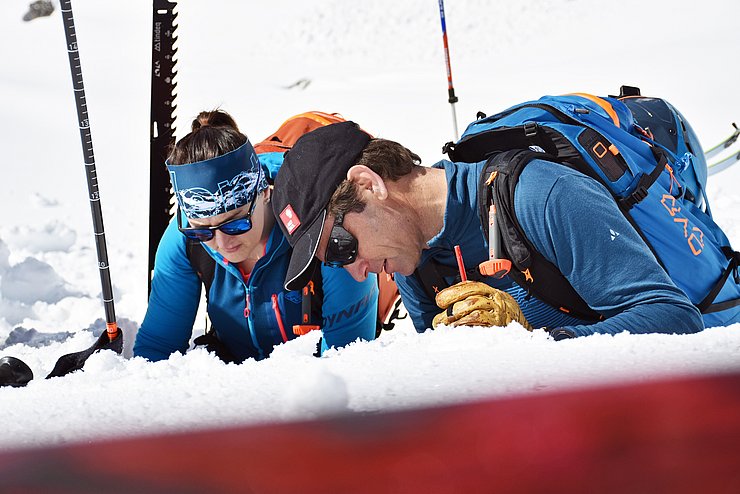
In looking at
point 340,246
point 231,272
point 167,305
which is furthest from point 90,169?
point 340,246

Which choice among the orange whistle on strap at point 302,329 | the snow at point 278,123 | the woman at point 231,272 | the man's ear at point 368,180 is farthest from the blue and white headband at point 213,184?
the man's ear at point 368,180

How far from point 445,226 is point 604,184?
37 centimetres

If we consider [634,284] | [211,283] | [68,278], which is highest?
[634,284]

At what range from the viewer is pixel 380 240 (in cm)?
195

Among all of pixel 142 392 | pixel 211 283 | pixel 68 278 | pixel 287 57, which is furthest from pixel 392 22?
pixel 142 392

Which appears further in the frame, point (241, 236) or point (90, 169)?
point (90, 169)

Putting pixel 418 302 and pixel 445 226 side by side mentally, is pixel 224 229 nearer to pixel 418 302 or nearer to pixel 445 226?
pixel 418 302

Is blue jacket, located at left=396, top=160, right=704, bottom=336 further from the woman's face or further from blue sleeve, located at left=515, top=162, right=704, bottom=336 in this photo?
the woman's face

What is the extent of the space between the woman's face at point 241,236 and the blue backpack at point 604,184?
0.89 meters

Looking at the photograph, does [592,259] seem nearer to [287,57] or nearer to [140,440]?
[140,440]

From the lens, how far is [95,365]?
1.61 metres

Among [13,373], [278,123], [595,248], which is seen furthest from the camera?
[278,123]

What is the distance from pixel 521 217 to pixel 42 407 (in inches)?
42.6

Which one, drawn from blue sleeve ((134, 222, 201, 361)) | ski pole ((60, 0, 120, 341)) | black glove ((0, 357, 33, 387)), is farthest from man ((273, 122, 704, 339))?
ski pole ((60, 0, 120, 341))
